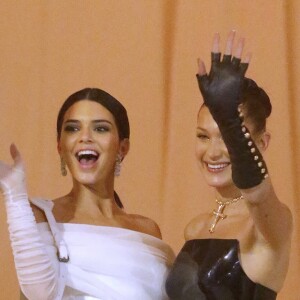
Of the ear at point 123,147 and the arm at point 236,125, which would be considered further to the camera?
the ear at point 123,147

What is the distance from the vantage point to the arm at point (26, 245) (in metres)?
1.21

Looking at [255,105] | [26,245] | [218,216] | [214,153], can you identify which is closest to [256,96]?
[255,105]

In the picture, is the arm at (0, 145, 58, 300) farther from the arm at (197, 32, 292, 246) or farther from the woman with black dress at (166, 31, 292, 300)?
the arm at (197, 32, 292, 246)

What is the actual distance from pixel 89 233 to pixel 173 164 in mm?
732

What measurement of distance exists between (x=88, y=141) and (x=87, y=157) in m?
0.03

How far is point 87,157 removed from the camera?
4.70 feet

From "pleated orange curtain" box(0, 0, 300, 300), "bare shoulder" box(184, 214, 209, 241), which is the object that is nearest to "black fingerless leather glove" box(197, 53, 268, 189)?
"bare shoulder" box(184, 214, 209, 241)

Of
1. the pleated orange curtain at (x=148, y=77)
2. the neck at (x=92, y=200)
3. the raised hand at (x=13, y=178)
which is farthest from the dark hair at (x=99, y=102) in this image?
the pleated orange curtain at (x=148, y=77)

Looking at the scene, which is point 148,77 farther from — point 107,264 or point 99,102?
point 107,264

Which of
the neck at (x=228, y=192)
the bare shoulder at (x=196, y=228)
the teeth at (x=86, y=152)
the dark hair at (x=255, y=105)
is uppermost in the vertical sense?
the dark hair at (x=255, y=105)

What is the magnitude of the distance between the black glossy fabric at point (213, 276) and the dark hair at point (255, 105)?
0.67 feet

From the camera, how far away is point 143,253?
138cm

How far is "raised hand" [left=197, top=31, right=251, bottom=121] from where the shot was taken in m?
1.05

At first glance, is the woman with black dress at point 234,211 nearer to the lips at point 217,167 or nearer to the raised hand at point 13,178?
the lips at point 217,167
